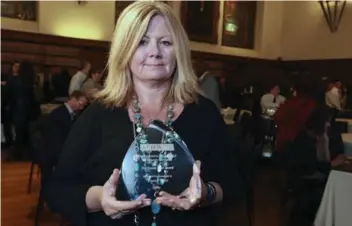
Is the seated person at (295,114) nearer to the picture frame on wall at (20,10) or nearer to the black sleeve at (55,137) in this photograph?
the black sleeve at (55,137)

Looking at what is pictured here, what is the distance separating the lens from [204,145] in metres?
1.41

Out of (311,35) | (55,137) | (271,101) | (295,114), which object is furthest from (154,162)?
(311,35)

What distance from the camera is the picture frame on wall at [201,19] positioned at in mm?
13352

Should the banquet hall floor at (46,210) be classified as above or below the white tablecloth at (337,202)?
below

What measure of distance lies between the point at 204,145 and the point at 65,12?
10.2 meters

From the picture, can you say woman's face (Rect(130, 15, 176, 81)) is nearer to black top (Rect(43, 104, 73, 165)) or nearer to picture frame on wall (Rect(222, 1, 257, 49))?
black top (Rect(43, 104, 73, 165))

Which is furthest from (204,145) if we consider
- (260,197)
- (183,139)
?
(260,197)

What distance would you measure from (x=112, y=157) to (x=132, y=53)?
0.96 feet

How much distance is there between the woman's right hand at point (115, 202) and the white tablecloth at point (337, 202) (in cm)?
247

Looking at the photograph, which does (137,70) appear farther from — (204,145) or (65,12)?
(65,12)

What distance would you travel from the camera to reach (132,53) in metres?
1.35

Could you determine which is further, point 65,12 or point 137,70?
point 65,12

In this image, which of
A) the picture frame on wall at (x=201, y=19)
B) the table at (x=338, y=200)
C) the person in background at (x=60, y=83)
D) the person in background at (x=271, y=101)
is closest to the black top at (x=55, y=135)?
the table at (x=338, y=200)

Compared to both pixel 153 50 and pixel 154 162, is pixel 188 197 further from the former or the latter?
pixel 153 50
